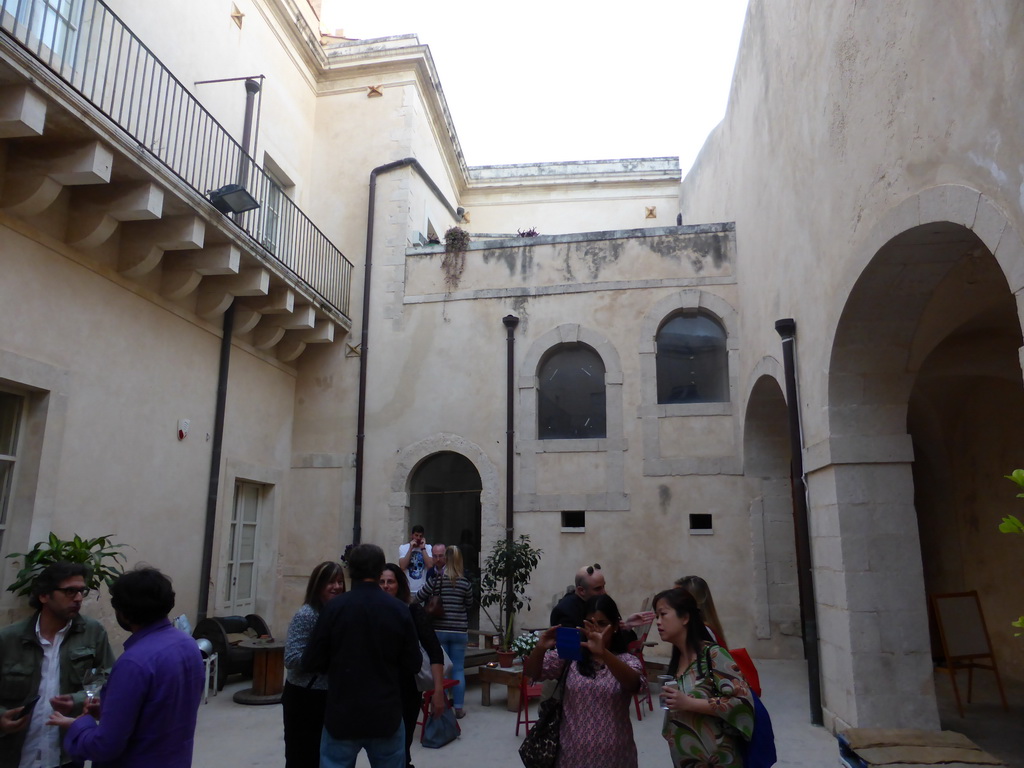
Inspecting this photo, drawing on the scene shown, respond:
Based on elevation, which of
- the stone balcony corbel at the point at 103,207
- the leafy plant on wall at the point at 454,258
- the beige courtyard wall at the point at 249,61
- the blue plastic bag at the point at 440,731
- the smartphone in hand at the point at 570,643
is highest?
the beige courtyard wall at the point at 249,61

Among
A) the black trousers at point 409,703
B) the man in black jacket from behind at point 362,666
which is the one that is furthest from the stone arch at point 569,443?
the man in black jacket from behind at point 362,666

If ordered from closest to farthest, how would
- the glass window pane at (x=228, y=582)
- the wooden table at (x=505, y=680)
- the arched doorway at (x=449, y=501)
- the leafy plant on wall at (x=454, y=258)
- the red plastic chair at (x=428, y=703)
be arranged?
the red plastic chair at (x=428, y=703)
the wooden table at (x=505, y=680)
the glass window pane at (x=228, y=582)
the arched doorway at (x=449, y=501)
the leafy plant on wall at (x=454, y=258)

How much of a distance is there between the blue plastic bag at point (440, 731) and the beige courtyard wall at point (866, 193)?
9.15 feet

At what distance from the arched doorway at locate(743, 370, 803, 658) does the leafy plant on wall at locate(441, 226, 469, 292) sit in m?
4.41

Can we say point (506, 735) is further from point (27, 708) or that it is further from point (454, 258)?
point (454, 258)

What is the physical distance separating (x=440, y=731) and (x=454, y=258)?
7021 millimetres

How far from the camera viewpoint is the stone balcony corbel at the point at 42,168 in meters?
5.88

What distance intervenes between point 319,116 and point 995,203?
10705 mm

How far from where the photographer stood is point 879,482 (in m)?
5.52

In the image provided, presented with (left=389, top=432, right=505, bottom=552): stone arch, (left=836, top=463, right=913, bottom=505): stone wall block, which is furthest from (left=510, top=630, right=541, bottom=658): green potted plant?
(left=389, top=432, right=505, bottom=552): stone arch

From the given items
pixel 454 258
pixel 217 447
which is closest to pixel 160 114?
pixel 217 447

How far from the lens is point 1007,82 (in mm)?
3232

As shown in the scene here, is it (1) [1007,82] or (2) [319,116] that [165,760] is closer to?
(1) [1007,82]

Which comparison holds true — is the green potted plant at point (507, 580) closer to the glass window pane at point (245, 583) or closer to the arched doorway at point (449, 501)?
the arched doorway at point (449, 501)
